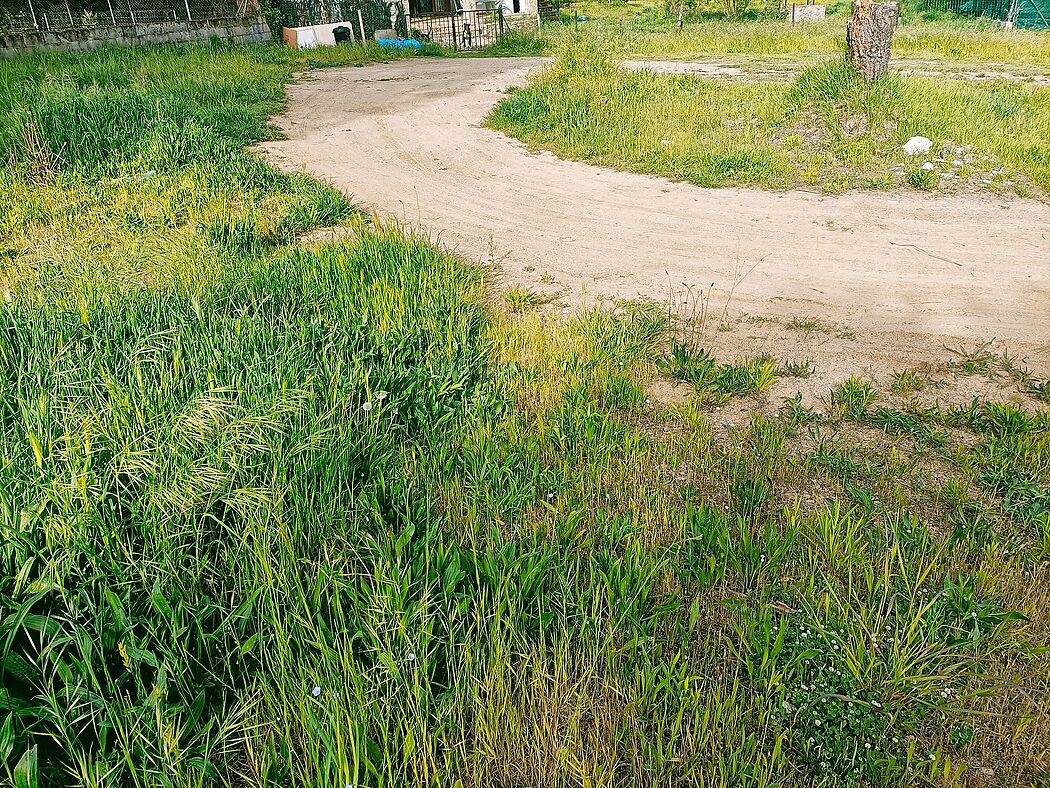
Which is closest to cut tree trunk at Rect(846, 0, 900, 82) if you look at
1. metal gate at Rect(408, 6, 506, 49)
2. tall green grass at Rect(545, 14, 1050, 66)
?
tall green grass at Rect(545, 14, 1050, 66)

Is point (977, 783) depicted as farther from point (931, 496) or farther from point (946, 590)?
point (931, 496)

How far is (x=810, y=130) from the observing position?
9680 millimetres

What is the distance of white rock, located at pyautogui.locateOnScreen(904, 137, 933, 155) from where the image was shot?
8.79 m

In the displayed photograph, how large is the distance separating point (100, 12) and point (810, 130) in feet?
70.0

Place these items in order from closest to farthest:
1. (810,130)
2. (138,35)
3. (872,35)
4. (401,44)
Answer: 1. (810,130)
2. (872,35)
3. (138,35)
4. (401,44)

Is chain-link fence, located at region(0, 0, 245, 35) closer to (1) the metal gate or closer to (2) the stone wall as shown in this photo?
(2) the stone wall

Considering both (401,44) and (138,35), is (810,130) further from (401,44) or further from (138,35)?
(138,35)

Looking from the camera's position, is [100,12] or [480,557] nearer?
[480,557]

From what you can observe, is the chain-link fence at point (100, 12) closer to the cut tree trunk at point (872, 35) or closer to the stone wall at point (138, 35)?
the stone wall at point (138, 35)

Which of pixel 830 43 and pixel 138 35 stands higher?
pixel 138 35

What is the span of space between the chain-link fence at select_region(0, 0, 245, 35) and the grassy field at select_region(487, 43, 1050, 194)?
1529 cm

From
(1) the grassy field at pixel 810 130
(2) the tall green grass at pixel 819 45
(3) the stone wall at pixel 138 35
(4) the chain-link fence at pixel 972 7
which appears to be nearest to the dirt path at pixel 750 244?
(1) the grassy field at pixel 810 130

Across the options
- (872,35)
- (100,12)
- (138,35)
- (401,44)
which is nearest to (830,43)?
(872,35)

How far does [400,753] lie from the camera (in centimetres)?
209
